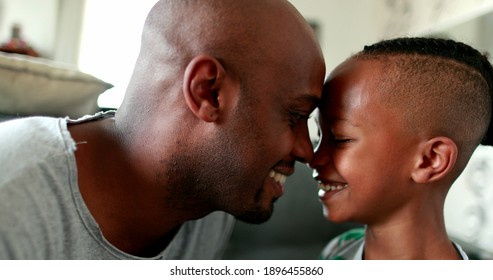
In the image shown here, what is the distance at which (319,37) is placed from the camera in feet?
5.86

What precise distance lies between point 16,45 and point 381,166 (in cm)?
186

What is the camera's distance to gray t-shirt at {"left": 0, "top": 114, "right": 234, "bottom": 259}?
0.55 metres

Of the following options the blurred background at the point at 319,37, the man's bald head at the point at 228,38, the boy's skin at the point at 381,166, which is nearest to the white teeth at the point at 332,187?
the boy's skin at the point at 381,166

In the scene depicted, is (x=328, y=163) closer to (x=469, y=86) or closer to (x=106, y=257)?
(x=469, y=86)

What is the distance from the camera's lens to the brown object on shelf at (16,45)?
1939mm

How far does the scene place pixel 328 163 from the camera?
758 millimetres

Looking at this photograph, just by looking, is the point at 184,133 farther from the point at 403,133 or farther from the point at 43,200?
the point at 403,133

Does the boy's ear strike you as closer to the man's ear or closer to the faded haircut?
the faded haircut

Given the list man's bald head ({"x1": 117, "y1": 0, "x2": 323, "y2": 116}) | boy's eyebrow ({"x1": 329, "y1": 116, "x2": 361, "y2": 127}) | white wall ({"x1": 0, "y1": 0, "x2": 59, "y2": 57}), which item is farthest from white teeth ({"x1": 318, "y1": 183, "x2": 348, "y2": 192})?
white wall ({"x1": 0, "y1": 0, "x2": 59, "y2": 57})

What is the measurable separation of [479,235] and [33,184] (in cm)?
113

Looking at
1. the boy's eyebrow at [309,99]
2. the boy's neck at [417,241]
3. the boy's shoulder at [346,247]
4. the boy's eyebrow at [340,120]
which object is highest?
the boy's eyebrow at [309,99]

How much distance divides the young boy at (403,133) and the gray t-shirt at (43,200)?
405 millimetres

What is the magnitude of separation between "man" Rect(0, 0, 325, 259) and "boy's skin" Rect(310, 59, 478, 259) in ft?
0.23

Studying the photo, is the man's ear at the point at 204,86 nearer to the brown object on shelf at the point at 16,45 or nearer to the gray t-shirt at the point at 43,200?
the gray t-shirt at the point at 43,200
